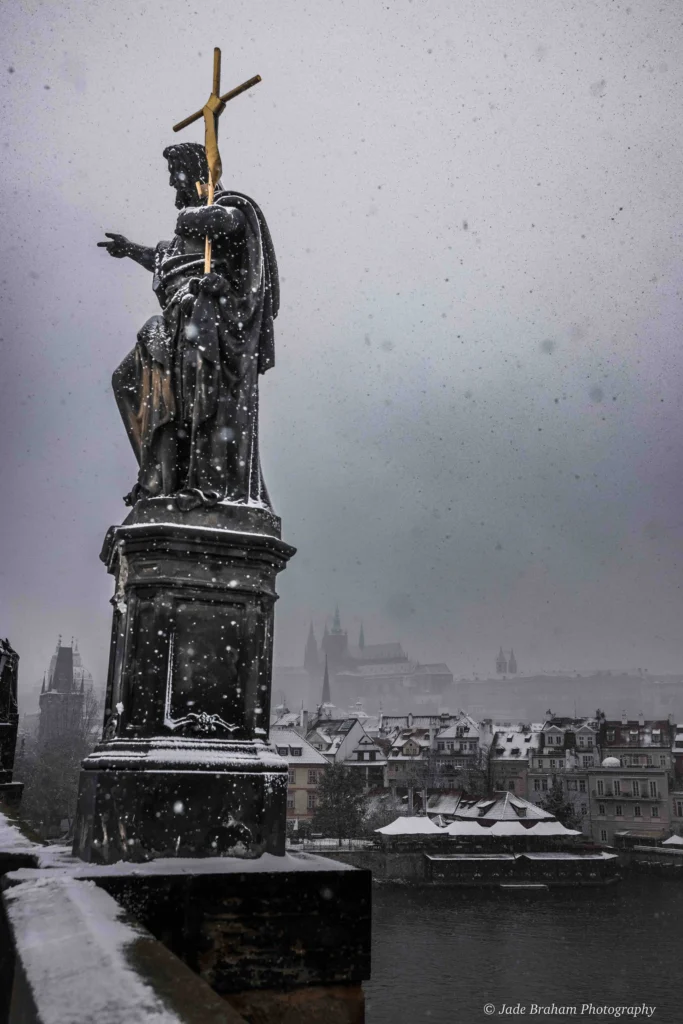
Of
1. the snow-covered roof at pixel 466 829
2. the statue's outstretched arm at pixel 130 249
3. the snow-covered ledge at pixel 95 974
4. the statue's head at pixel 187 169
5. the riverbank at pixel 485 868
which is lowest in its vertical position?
the riverbank at pixel 485 868

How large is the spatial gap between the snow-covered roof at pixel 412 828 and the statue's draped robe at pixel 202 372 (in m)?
53.9

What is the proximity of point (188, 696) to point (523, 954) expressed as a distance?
126ft

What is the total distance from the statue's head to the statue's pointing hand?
0.48 meters

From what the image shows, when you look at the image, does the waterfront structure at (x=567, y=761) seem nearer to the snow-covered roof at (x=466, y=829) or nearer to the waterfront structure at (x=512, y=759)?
the waterfront structure at (x=512, y=759)

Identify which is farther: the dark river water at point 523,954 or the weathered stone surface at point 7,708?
the dark river water at point 523,954

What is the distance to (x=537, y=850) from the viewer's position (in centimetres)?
5556

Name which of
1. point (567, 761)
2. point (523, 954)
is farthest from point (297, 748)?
point (523, 954)

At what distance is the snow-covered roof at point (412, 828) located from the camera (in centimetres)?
5475

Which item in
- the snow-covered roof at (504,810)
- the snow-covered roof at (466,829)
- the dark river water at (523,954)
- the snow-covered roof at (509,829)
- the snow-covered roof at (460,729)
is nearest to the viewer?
the dark river water at (523,954)

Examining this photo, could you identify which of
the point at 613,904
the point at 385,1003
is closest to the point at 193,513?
the point at 385,1003

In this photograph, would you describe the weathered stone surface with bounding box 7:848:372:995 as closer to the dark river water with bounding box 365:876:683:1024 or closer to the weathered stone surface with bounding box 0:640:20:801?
the weathered stone surface with bounding box 0:640:20:801

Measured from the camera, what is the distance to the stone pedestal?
407 centimetres

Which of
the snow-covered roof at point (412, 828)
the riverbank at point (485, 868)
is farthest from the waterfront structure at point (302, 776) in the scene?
the riverbank at point (485, 868)

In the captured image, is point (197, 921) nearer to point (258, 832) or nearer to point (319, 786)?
point (258, 832)
